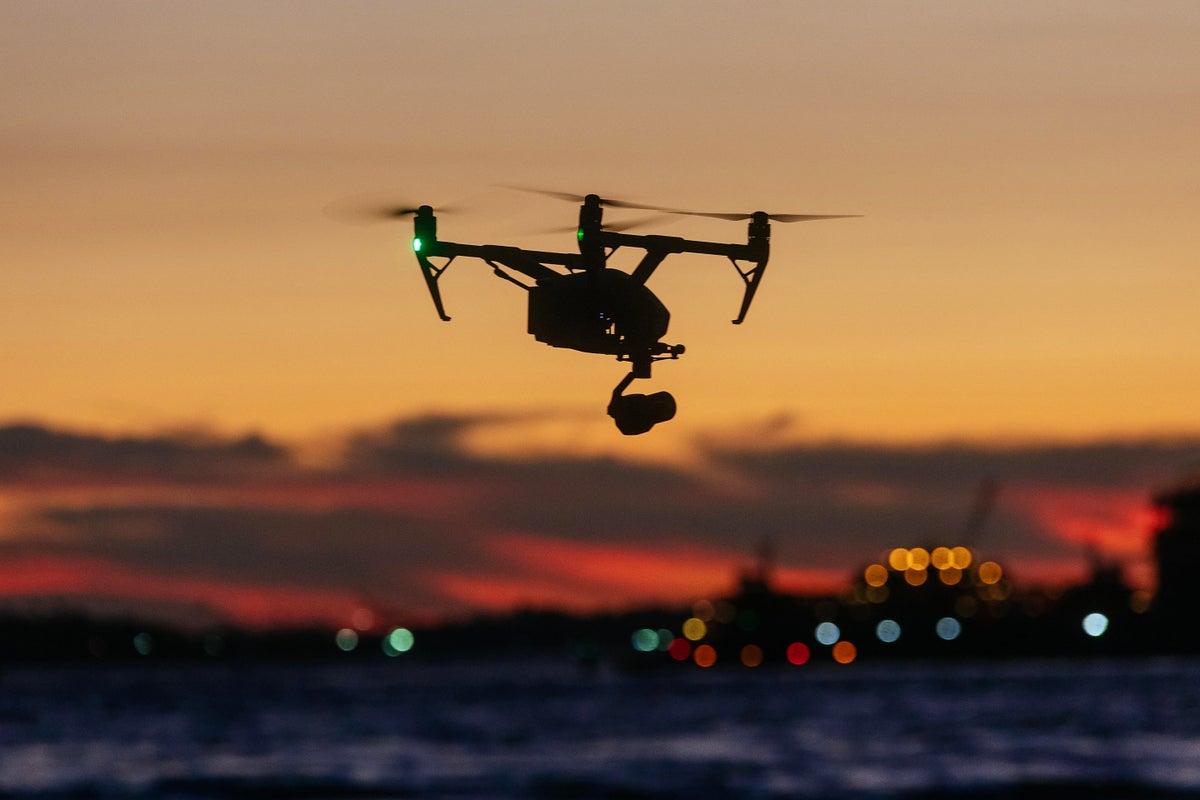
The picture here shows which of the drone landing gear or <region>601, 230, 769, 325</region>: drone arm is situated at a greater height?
<region>601, 230, 769, 325</region>: drone arm

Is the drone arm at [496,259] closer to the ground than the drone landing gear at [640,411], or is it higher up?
higher up

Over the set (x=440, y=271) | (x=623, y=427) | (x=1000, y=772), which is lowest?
(x=623, y=427)

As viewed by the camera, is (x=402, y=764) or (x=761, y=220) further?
(x=402, y=764)

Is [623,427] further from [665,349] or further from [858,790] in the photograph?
[858,790]

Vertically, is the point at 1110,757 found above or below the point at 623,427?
above

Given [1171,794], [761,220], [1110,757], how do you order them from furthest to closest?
[1110,757] < [1171,794] < [761,220]

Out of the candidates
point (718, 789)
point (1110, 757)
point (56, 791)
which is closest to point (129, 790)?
point (56, 791)

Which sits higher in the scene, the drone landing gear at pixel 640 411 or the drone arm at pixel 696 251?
the drone arm at pixel 696 251

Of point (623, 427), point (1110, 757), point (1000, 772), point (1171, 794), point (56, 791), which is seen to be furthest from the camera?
point (1110, 757)
